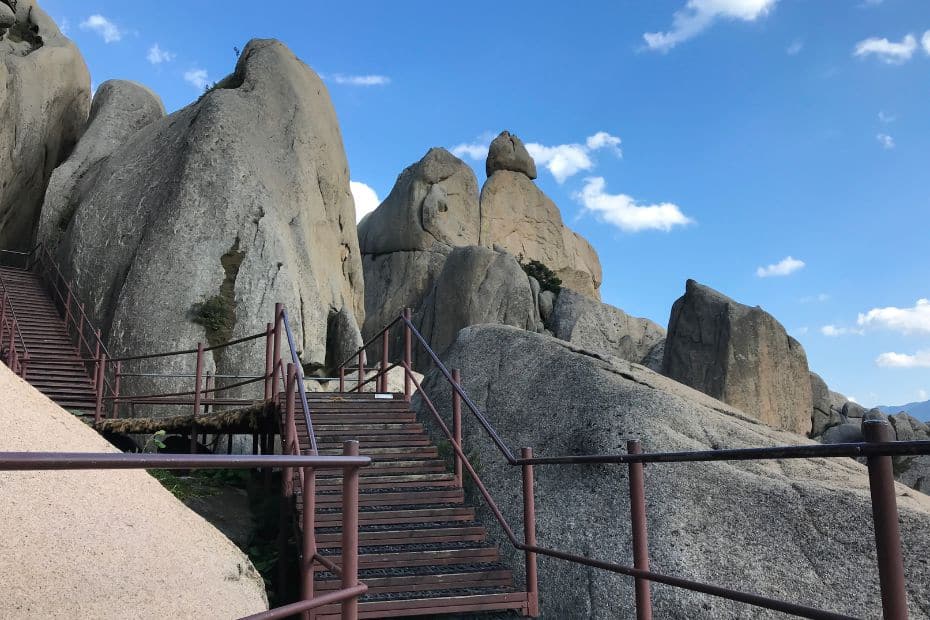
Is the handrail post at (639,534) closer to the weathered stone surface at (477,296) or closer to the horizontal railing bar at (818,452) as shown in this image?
the horizontal railing bar at (818,452)

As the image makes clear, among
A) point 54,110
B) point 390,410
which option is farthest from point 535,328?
point 390,410

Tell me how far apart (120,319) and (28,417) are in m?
12.6

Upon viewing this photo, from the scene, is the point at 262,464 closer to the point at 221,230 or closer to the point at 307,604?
the point at 307,604

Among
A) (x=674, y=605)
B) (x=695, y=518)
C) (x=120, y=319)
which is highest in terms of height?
(x=120, y=319)

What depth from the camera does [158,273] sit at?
15945mm

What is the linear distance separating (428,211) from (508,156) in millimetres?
7902

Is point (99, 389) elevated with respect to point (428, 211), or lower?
lower

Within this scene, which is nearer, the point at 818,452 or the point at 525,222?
the point at 818,452

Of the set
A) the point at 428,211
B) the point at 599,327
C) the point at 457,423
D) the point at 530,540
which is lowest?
the point at 530,540

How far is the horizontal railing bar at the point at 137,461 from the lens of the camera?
155 cm

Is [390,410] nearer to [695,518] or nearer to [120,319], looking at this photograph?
[695,518]

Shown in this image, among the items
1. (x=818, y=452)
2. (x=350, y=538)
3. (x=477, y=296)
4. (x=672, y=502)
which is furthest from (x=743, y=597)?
(x=477, y=296)

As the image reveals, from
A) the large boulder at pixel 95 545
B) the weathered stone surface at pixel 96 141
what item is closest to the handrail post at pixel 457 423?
the large boulder at pixel 95 545

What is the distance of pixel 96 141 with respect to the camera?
23.0m
